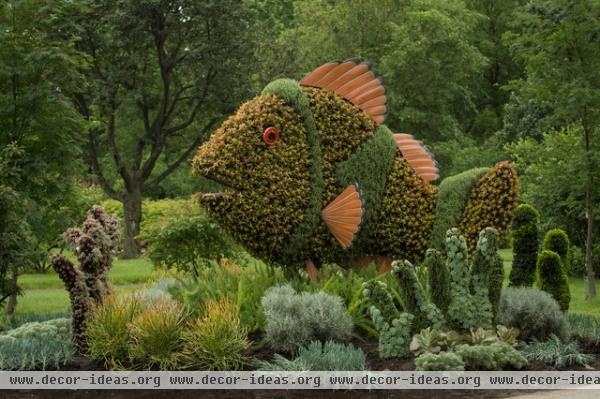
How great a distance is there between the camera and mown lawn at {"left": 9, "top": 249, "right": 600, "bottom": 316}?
46.0 feet

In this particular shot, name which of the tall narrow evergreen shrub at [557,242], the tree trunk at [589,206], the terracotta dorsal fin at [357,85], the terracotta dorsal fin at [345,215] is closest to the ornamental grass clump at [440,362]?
the terracotta dorsal fin at [345,215]

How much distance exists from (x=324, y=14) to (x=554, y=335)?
24.4 meters

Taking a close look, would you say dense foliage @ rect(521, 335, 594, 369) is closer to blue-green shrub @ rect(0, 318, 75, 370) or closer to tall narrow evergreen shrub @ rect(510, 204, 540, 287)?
tall narrow evergreen shrub @ rect(510, 204, 540, 287)

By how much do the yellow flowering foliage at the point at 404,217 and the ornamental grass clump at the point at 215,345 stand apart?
297cm

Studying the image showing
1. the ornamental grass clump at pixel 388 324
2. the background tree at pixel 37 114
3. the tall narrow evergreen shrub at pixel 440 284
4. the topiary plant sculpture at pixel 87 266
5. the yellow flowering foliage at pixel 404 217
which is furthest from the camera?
the background tree at pixel 37 114

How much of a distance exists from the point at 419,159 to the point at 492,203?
1.20 meters

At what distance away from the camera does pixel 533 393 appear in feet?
23.2

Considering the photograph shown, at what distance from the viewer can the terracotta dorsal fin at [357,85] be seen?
34.6 ft

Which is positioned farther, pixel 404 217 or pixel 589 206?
pixel 589 206

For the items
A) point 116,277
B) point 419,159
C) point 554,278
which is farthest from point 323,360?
point 116,277

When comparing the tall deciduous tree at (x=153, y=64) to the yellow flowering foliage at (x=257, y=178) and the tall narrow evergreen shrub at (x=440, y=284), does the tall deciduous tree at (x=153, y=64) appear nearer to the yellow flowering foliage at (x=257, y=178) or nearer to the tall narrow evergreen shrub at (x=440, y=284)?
the yellow flowering foliage at (x=257, y=178)

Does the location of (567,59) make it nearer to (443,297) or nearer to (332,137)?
(332,137)

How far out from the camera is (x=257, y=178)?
9672 mm

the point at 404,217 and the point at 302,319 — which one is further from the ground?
the point at 404,217
